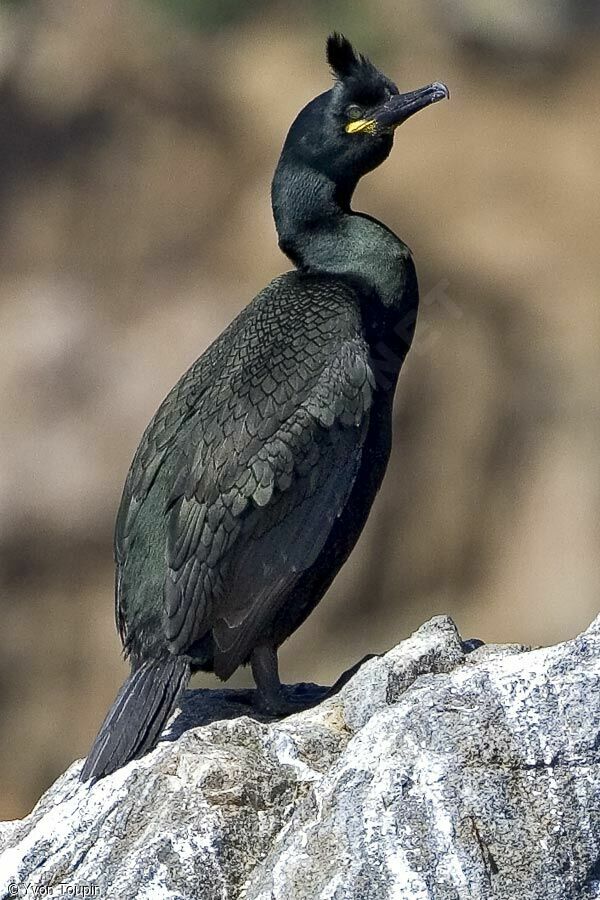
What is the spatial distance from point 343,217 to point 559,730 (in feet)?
7.17

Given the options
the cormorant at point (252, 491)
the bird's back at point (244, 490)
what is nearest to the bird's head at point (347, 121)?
the cormorant at point (252, 491)

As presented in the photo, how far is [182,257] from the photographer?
12406 mm

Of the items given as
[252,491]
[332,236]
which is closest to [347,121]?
[332,236]

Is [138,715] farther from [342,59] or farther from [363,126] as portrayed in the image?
[342,59]

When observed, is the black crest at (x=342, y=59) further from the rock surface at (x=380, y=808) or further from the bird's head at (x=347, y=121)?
the rock surface at (x=380, y=808)

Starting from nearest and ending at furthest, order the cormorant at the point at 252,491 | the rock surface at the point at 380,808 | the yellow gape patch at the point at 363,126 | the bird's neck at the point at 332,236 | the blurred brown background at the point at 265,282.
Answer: the rock surface at the point at 380,808 → the cormorant at the point at 252,491 → the bird's neck at the point at 332,236 → the yellow gape patch at the point at 363,126 → the blurred brown background at the point at 265,282

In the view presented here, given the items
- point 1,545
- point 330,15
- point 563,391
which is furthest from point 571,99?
point 1,545

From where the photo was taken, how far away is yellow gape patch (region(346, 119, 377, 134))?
17.8ft

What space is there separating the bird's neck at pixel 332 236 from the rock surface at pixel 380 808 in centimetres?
147

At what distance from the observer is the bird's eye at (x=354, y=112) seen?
17.9 feet

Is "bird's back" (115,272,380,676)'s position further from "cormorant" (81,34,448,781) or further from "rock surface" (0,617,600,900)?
"rock surface" (0,617,600,900)

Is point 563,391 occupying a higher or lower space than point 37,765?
higher

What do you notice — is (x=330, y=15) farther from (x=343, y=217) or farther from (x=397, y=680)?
(x=397, y=680)

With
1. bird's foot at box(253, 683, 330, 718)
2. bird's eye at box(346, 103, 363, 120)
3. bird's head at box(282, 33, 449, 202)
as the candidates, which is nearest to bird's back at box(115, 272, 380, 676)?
bird's foot at box(253, 683, 330, 718)
